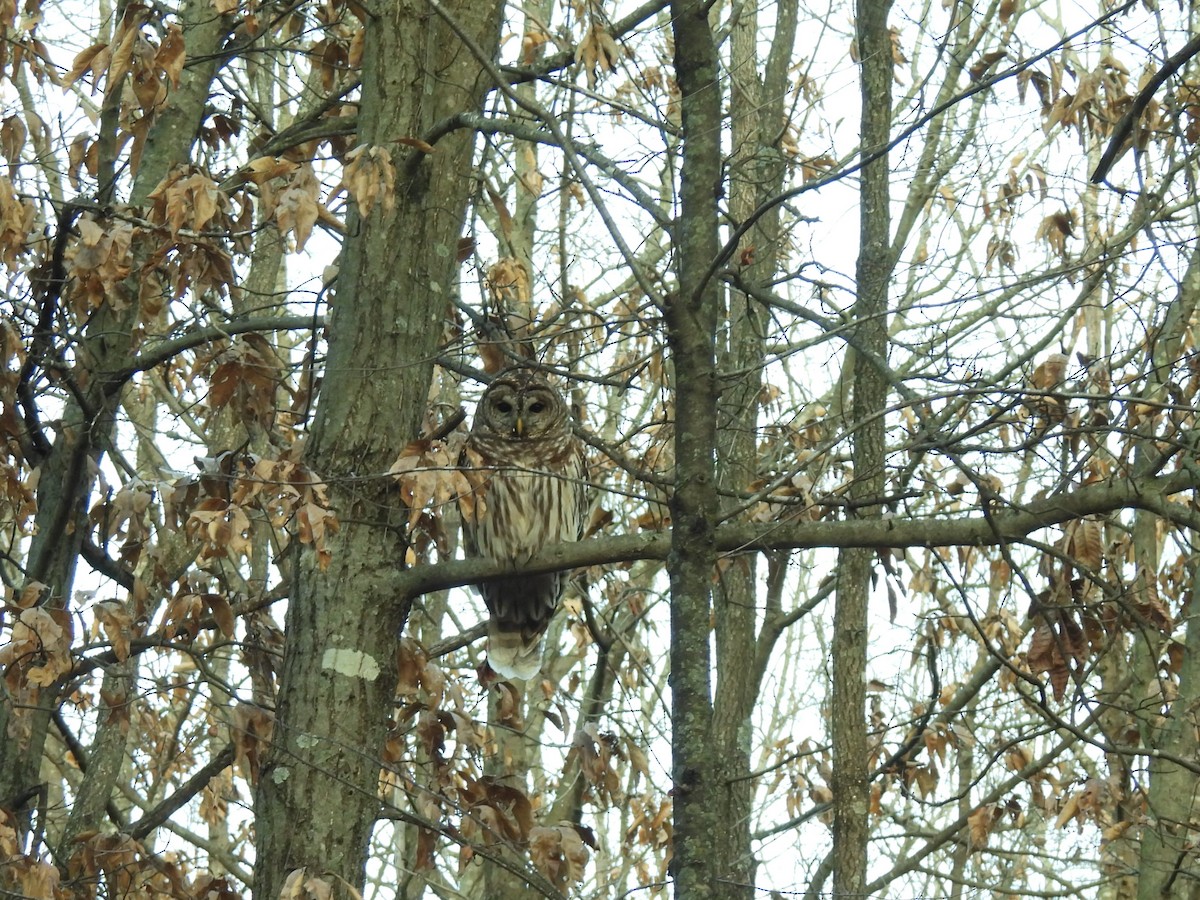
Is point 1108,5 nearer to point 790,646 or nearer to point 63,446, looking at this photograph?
point 63,446

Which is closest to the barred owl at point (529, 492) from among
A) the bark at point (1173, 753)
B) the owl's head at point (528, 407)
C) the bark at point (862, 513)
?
the owl's head at point (528, 407)

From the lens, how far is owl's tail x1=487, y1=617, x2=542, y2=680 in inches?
260

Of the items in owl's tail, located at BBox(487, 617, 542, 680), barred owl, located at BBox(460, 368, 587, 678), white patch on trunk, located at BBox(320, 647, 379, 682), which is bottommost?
white patch on trunk, located at BBox(320, 647, 379, 682)

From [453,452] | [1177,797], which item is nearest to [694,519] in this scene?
[453,452]

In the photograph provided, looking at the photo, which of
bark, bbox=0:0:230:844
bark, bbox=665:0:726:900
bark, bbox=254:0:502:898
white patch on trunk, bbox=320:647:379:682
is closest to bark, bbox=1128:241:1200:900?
bark, bbox=665:0:726:900

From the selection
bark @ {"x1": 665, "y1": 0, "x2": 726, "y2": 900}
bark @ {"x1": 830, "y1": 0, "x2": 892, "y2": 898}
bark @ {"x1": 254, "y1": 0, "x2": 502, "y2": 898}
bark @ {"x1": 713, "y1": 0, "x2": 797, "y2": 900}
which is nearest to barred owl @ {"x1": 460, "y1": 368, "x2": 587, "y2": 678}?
bark @ {"x1": 713, "y1": 0, "x2": 797, "y2": 900}

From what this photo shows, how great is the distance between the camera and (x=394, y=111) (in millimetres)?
4621

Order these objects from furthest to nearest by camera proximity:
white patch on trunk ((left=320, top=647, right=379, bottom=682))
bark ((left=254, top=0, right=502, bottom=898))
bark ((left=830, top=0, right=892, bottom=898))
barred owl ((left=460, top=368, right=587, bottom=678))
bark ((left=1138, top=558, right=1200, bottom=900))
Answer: barred owl ((left=460, top=368, right=587, bottom=678)) → bark ((left=1138, top=558, right=1200, bottom=900)) → bark ((left=830, top=0, right=892, bottom=898)) → white patch on trunk ((left=320, top=647, right=379, bottom=682)) → bark ((left=254, top=0, right=502, bottom=898))

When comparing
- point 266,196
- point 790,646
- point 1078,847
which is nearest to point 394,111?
point 266,196

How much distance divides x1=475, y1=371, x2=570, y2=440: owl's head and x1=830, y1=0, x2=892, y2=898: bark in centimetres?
146

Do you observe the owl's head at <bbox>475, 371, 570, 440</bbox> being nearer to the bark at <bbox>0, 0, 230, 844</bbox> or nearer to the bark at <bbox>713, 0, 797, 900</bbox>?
the bark at <bbox>713, 0, 797, 900</bbox>

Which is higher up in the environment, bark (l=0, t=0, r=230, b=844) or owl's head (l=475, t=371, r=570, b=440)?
owl's head (l=475, t=371, r=570, b=440)

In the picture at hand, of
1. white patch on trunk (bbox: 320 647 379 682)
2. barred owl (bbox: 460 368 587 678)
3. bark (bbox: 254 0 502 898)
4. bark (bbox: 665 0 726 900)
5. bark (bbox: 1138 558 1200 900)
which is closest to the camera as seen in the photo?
bark (bbox: 665 0 726 900)

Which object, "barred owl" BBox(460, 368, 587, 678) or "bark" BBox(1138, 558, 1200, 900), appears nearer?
"bark" BBox(1138, 558, 1200, 900)
